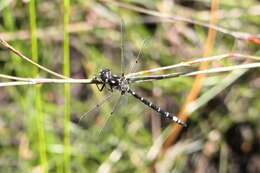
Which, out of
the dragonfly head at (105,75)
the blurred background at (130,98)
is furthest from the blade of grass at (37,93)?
the blurred background at (130,98)

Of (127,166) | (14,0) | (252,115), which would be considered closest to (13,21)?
(14,0)

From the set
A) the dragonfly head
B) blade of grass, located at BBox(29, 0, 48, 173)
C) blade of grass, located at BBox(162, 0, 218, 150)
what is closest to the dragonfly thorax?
the dragonfly head

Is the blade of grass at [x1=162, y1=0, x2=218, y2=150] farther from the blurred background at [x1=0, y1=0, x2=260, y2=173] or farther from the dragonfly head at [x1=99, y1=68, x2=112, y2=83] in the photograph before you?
the dragonfly head at [x1=99, y1=68, x2=112, y2=83]

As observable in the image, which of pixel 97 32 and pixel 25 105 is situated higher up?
pixel 97 32

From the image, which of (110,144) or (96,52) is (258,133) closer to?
(110,144)

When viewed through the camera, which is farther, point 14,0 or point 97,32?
point 97,32

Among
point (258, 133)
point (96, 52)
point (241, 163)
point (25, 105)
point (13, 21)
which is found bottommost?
point (241, 163)

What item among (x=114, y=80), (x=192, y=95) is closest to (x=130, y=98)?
(x=192, y=95)

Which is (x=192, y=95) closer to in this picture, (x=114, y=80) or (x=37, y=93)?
(x=114, y=80)
